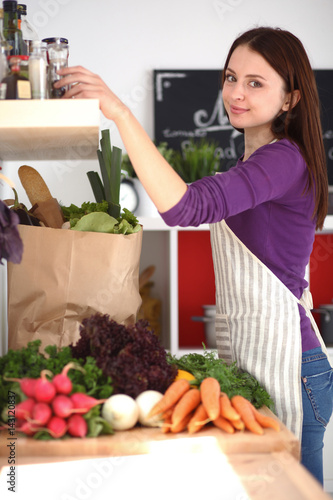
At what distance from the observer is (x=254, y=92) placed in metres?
1.36

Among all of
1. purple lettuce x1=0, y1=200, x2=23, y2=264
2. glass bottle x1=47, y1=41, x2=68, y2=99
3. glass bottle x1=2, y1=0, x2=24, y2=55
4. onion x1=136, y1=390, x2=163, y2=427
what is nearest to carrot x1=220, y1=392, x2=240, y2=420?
onion x1=136, y1=390, x2=163, y2=427

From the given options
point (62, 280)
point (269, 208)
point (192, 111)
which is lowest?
point (62, 280)

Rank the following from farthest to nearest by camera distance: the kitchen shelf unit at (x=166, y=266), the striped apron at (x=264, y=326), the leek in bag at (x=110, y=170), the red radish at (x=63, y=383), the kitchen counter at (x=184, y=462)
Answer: the kitchen shelf unit at (x=166, y=266) < the leek in bag at (x=110, y=170) < the striped apron at (x=264, y=326) < the red radish at (x=63, y=383) < the kitchen counter at (x=184, y=462)

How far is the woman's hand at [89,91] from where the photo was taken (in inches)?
44.3

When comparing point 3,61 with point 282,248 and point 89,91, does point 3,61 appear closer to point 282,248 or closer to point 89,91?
point 89,91

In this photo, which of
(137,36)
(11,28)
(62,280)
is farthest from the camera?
(137,36)

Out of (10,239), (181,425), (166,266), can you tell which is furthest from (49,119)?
(166,266)

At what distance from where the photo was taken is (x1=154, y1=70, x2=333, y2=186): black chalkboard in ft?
10.6

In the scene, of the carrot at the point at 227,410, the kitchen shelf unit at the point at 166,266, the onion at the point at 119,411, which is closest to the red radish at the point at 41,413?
the onion at the point at 119,411

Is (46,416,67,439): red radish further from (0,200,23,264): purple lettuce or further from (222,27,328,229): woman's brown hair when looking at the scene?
(222,27,328,229): woman's brown hair

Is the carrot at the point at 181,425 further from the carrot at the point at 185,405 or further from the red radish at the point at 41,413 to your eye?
the red radish at the point at 41,413

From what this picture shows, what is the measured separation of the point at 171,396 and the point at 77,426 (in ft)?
0.61

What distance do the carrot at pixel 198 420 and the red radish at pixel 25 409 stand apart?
28 centimetres

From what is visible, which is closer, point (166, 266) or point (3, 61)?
point (3, 61)
